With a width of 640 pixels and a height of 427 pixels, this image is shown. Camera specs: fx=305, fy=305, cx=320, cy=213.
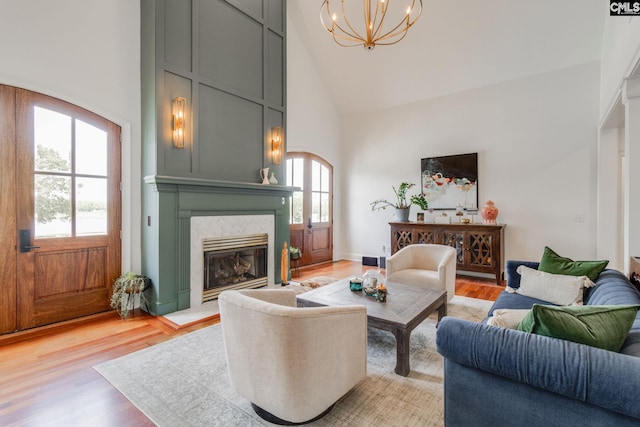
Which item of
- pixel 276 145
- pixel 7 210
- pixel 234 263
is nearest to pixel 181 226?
pixel 234 263

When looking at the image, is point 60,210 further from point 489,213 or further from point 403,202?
point 489,213

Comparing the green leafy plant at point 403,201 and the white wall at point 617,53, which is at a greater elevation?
the white wall at point 617,53

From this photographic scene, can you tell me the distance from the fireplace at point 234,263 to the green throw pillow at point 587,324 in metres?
3.59

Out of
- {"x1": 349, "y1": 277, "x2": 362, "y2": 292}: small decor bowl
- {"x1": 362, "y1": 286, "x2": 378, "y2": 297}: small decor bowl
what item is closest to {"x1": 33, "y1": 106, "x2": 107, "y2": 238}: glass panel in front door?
{"x1": 349, "y1": 277, "x2": 362, "y2": 292}: small decor bowl

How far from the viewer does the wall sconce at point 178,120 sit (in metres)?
3.63

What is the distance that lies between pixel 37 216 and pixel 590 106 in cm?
753

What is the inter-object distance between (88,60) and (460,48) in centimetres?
541

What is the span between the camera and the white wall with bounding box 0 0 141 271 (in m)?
2.92

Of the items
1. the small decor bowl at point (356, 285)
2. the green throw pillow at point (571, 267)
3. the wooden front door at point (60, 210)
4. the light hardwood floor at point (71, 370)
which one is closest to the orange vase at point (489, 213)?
the green throw pillow at point (571, 267)

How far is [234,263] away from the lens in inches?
175

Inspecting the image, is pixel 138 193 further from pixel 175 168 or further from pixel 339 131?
pixel 339 131

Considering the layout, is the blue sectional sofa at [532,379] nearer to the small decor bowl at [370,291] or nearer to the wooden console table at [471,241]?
the small decor bowl at [370,291]

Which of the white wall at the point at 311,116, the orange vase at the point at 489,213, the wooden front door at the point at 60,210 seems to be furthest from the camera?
the white wall at the point at 311,116

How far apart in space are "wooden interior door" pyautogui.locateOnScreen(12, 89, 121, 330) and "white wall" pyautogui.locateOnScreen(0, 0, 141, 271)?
15cm
